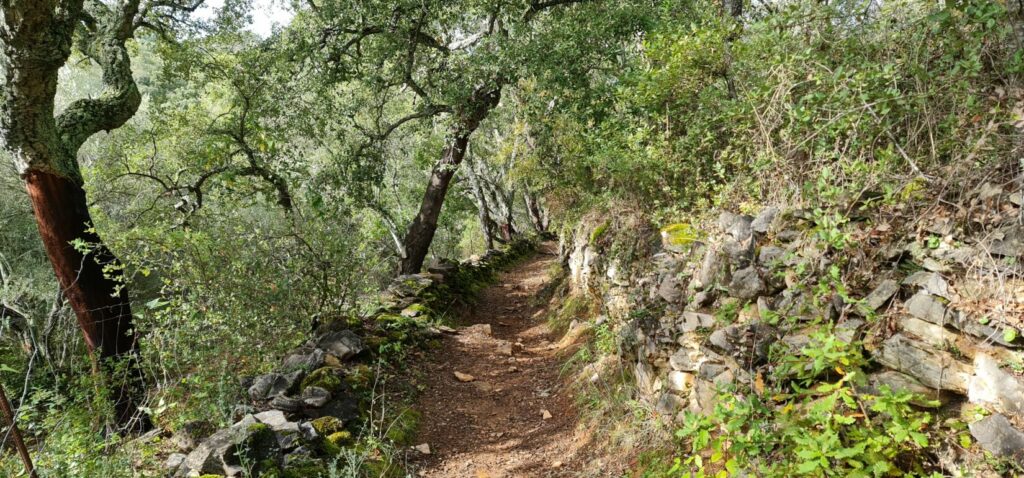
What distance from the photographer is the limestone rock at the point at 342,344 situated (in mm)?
6168

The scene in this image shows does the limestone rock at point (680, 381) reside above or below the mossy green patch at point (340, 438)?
above

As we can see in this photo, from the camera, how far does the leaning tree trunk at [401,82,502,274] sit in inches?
365

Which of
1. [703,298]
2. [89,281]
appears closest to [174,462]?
[89,281]

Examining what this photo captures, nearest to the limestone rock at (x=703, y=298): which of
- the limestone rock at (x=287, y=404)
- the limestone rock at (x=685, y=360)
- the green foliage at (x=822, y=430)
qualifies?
the limestone rock at (x=685, y=360)

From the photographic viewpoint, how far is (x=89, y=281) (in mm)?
6180

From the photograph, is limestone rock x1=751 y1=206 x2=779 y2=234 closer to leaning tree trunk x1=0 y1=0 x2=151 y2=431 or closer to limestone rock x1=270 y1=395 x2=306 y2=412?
limestone rock x1=270 y1=395 x2=306 y2=412

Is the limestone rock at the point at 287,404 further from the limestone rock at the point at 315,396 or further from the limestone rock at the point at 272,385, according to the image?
the limestone rock at the point at 272,385

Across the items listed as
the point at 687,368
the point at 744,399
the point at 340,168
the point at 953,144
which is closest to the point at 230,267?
the point at 340,168

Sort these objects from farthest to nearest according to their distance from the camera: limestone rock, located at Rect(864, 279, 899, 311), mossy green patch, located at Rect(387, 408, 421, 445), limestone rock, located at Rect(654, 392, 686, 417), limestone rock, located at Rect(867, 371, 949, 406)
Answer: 1. mossy green patch, located at Rect(387, 408, 421, 445)
2. limestone rock, located at Rect(654, 392, 686, 417)
3. limestone rock, located at Rect(864, 279, 899, 311)
4. limestone rock, located at Rect(867, 371, 949, 406)

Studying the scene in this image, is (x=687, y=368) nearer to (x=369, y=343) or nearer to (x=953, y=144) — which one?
(x=953, y=144)

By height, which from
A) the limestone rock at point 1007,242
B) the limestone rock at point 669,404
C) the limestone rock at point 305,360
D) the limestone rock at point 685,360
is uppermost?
the limestone rock at point 1007,242

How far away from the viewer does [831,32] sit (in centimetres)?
396

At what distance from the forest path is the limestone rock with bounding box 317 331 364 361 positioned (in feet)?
3.15

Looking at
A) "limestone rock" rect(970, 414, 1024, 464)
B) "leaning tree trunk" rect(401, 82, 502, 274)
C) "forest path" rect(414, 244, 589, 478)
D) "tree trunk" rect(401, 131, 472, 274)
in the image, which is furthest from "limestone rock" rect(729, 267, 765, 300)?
"tree trunk" rect(401, 131, 472, 274)
